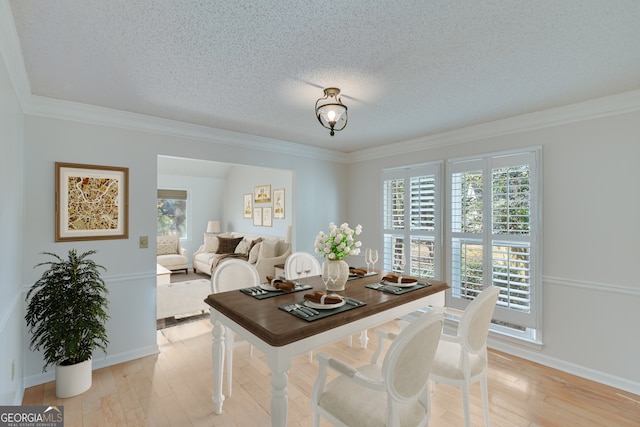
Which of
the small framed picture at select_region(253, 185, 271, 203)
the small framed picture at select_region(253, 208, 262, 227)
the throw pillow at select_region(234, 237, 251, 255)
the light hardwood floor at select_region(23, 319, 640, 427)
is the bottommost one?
the light hardwood floor at select_region(23, 319, 640, 427)

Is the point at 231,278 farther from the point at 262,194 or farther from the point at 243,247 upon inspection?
the point at 262,194

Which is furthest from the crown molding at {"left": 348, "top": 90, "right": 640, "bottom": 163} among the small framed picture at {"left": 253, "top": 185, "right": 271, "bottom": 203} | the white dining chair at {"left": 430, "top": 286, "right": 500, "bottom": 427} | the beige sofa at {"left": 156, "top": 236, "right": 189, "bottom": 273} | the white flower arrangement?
the beige sofa at {"left": 156, "top": 236, "right": 189, "bottom": 273}

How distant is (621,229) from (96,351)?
4.81 m

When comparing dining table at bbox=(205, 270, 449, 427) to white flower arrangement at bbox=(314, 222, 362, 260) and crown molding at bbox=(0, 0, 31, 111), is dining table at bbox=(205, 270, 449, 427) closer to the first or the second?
white flower arrangement at bbox=(314, 222, 362, 260)

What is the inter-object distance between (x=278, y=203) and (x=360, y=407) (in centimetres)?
524

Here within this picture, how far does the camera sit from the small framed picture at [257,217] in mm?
7027

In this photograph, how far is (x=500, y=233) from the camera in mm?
3162

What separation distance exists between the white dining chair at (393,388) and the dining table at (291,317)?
6.9 inches

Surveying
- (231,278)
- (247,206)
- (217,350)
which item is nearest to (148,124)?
(231,278)

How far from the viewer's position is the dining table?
152 cm

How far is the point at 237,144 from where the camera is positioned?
371 cm

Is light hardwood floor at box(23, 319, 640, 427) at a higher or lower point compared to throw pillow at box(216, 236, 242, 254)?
lower

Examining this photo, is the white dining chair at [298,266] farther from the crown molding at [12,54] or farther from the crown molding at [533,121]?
the crown molding at [12,54]

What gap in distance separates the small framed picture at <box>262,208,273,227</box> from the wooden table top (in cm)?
436
